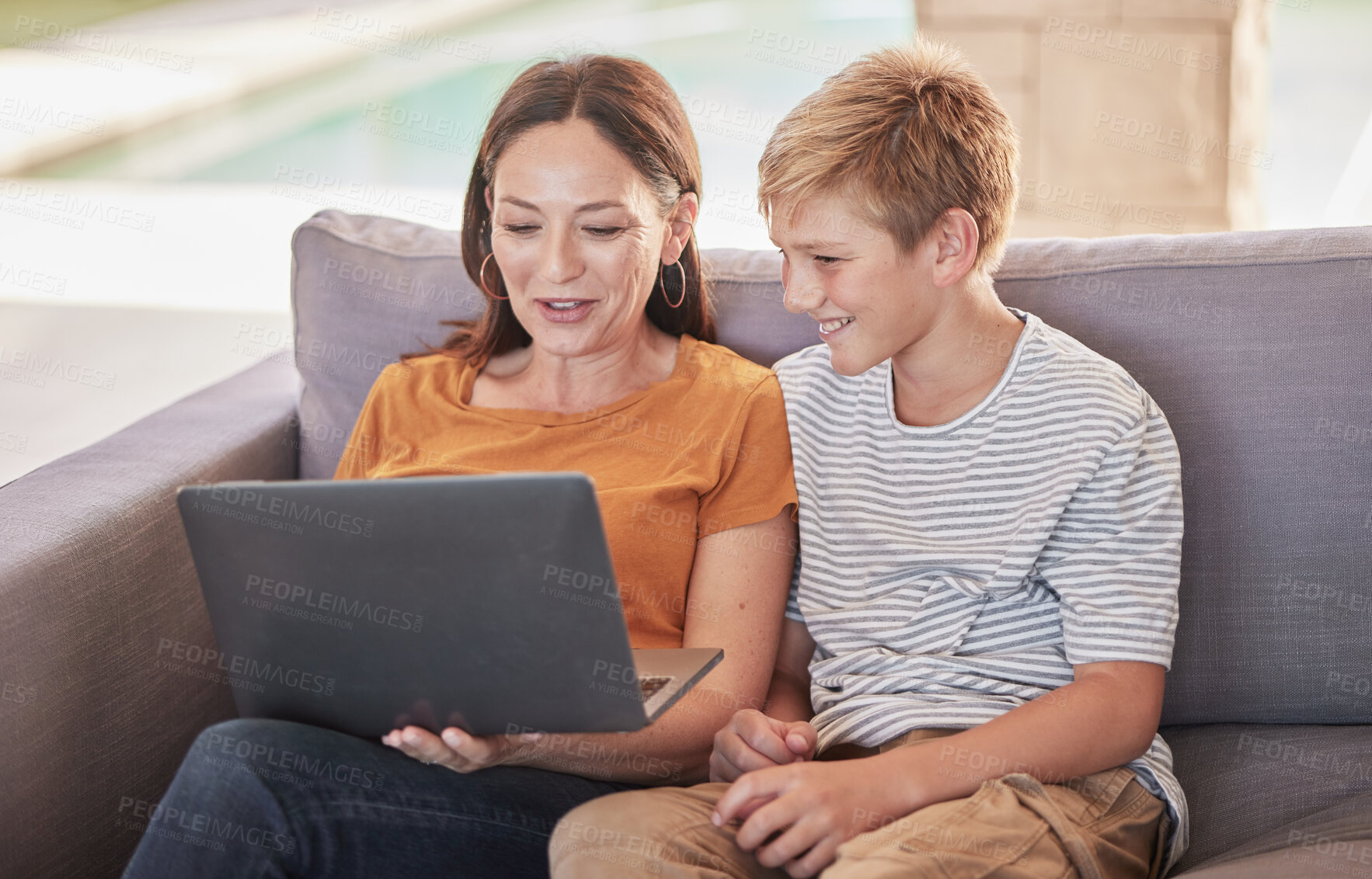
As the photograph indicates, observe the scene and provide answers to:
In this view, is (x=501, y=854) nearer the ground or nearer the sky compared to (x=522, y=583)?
nearer the ground

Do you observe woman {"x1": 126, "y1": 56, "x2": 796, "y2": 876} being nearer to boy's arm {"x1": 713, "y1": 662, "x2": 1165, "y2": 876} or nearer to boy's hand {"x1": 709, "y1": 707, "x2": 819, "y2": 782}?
boy's hand {"x1": 709, "y1": 707, "x2": 819, "y2": 782}

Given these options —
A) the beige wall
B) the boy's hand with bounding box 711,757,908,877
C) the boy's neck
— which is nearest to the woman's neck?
the boy's neck

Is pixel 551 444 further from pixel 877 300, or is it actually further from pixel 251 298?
pixel 251 298

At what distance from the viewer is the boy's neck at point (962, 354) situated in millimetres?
1215

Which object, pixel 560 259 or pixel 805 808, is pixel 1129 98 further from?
pixel 805 808

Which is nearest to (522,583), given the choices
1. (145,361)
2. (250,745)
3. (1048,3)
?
(250,745)

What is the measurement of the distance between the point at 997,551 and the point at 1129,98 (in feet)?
7.81

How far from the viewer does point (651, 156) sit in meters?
1.33

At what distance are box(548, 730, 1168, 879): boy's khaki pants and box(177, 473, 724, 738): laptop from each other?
0.37 ft

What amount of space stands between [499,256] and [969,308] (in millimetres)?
537

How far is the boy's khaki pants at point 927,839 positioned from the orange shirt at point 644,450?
27cm

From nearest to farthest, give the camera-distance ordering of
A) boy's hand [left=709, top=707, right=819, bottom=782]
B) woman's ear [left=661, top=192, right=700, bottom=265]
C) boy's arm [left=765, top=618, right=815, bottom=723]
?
boy's hand [left=709, top=707, right=819, bottom=782]
boy's arm [left=765, top=618, right=815, bottom=723]
woman's ear [left=661, top=192, right=700, bottom=265]

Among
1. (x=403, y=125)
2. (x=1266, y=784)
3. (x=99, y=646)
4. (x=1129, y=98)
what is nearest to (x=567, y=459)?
(x=99, y=646)

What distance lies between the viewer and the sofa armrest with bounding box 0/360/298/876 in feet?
3.67
